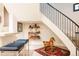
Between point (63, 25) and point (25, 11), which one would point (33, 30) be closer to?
point (25, 11)

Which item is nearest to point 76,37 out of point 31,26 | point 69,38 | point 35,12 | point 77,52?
point 69,38

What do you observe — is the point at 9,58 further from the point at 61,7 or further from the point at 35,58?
the point at 61,7

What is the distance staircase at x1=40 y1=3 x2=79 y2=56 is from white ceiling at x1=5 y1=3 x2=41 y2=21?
1.05ft

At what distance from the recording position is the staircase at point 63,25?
3.86 m

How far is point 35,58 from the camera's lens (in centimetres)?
85

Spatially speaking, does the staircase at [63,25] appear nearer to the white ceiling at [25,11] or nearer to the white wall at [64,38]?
the white wall at [64,38]

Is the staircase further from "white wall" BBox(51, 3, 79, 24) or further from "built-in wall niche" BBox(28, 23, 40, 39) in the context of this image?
"built-in wall niche" BBox(28, 23, 40, 39)

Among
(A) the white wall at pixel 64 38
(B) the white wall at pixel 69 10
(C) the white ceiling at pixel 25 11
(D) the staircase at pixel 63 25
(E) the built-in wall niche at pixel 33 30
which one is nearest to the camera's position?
(A) the white wall at pixel 64 38

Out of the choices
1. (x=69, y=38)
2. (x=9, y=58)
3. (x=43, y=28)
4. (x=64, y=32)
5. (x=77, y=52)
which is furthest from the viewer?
(x=43, y=28)

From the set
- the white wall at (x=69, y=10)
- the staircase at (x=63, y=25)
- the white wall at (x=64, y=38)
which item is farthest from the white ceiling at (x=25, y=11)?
the white wall at (x=69, y=10)

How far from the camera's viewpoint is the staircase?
3863mm

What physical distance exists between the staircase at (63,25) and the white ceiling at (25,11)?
32 centimetres

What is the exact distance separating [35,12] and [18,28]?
1173 mm

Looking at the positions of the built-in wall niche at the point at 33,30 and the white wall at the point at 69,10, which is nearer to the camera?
the white wall at the point at 69,10
